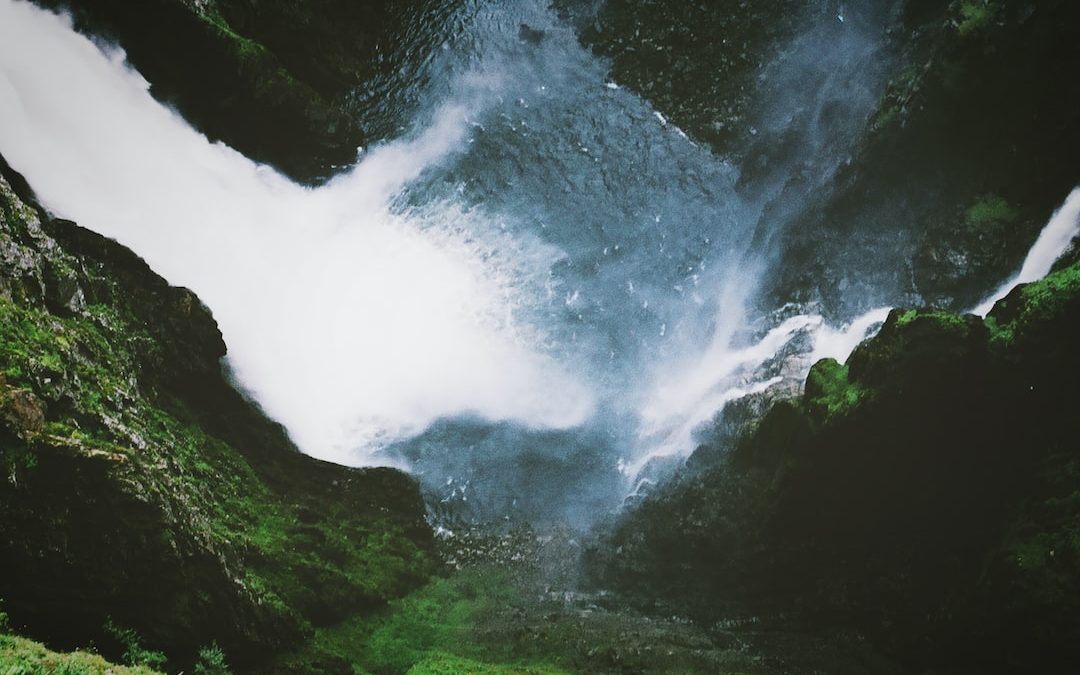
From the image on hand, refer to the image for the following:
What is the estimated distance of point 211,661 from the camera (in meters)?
9.29

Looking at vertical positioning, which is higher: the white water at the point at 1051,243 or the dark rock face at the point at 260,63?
the dark rock face at the point at 260,63

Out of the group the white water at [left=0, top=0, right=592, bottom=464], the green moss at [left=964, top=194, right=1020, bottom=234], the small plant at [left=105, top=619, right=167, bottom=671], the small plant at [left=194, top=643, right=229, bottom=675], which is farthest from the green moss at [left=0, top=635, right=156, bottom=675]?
the green moss at [left=964, top=194, right=1020, bottom=234]

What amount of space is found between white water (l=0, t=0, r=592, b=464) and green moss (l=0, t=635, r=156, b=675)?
9.83m

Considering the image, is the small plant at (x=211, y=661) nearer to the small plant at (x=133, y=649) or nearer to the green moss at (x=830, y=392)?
the small plant at (x=133, y=649)

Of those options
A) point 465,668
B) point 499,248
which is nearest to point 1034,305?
point 465,668

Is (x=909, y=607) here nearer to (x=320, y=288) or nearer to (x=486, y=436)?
(x=486, y=436)

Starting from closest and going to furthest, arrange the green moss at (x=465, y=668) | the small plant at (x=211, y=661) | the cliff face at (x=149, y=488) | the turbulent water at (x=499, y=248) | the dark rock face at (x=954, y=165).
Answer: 1. the cliff face at (x=149, y=488)
2. the small plant at (x=211, y=661)
3. the green moss at (x=465, y=668)
4. the dark rock face at (x=954, y=165)
5. the turbulent water at (x=499, y=248)

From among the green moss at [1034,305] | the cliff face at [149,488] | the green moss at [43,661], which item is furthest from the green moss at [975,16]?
the green moss at [43,661]

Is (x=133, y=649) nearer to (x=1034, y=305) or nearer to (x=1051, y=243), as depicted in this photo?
(x=1034, y=305)

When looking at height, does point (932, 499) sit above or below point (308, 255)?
below

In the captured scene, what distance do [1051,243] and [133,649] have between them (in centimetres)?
1902

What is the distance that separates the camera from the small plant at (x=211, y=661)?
30.1ft

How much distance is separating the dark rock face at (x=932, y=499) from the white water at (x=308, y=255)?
Result: 7611 mm

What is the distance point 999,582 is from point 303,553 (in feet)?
43.1
